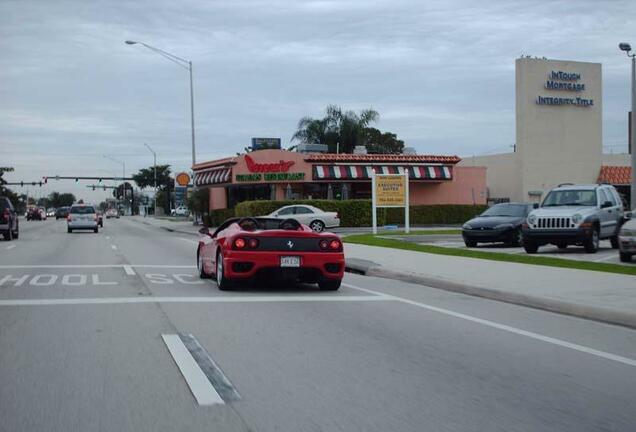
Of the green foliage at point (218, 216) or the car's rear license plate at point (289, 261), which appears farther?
the green foliage at point (218, 216)

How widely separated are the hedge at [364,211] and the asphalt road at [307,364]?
2962 cm

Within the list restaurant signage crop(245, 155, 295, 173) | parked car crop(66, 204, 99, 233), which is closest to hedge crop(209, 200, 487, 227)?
restaurant signage crop(245, 155, 295, 173)

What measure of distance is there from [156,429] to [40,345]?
350cm

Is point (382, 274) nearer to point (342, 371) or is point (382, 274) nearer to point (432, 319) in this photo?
point (432, 319)

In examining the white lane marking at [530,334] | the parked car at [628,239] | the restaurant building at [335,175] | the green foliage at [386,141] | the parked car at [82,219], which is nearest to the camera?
the white lane marking at [530,334]

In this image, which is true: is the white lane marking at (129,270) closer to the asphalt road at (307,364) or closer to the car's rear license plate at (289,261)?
the asphalt road at (307,364)

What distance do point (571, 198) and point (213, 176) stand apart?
3246 centimetres

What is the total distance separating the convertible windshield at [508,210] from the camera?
83.2 ft

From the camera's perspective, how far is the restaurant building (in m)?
46.5

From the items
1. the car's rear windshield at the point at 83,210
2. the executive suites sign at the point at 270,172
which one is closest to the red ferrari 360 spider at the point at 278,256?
the car's rear windshield at the point at 83,210

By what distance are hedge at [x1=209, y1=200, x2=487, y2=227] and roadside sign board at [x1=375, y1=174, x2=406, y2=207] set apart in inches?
357

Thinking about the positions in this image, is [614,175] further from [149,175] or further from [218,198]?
[149,175]

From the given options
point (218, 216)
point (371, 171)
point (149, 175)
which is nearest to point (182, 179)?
point (218, 216)

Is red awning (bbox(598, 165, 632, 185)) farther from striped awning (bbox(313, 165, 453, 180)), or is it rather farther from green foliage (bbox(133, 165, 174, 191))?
green foliage (bbox(133, 165, 174, 191))
